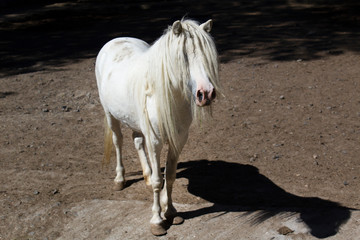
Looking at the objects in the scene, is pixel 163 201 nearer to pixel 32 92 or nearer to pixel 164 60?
pixel 164 60

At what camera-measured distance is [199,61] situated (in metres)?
3.16

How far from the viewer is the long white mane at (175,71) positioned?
3.20 metres

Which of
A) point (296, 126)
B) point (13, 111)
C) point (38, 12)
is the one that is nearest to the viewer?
point (296, 126)

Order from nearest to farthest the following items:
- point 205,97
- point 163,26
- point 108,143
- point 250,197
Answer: point 205,97 < point 250,197 < point 108,143 < point 163,26

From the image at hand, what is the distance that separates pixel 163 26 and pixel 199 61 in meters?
8.49

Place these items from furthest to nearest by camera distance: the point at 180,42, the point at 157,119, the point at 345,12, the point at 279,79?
the point at 345,12 → the point at 279,79 → the point at 157,119 → the point at 180,42

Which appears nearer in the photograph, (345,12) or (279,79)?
(279,79)

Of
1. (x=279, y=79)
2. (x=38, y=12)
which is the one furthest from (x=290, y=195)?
(x=38, y=12)

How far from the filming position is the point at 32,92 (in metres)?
7.46

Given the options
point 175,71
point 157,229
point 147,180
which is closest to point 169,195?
point 157,229

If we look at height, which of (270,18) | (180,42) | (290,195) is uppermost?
(180,42)

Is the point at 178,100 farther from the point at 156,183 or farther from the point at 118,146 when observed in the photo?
the point at 118,146

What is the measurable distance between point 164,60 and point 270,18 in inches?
349

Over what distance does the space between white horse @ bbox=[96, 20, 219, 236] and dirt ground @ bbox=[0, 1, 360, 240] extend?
378 millimetres
